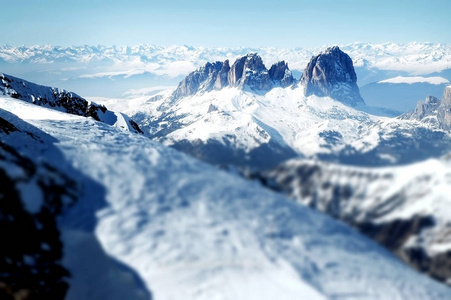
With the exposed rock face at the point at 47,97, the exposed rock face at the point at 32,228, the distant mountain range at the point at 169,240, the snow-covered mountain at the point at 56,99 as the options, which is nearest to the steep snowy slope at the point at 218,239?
the distant mountain range at the point at 169,240

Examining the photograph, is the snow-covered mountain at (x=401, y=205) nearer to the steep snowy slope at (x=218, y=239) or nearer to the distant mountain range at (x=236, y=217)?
the distant mountain range at (x=236, y=217)

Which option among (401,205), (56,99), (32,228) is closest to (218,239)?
(401,205)

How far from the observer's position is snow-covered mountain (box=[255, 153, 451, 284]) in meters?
7.39

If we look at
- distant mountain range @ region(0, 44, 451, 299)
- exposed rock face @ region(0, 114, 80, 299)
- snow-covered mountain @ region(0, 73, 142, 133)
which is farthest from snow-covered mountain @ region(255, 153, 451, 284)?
snow-covered mountain @ region(0, 73, 142, 133)

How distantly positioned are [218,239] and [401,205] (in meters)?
5.39

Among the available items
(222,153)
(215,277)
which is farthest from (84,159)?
(215,277)

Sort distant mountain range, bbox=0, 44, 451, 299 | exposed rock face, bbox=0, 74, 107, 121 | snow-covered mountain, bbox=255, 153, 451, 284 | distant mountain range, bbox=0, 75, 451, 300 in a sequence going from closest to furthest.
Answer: snow-covered mountain, bbox=255, 153, 451, 284, distant mountain range, bbox=0, 44, 451, 299, distant mountain range, bbox=0, 75, 451, 300, exposed rock face, bbox=0, 74, 107, 121

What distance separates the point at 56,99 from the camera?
230 feet

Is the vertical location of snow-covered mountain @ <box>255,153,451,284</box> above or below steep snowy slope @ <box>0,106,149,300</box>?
above

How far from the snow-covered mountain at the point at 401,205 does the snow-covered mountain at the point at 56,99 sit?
169 ft

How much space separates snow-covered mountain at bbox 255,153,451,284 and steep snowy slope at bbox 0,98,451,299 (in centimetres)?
41

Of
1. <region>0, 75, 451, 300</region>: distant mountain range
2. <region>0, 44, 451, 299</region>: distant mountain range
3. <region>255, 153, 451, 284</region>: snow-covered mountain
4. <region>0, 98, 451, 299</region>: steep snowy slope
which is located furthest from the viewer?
<region>0, 75, 451, 300</region>: distant mountain range

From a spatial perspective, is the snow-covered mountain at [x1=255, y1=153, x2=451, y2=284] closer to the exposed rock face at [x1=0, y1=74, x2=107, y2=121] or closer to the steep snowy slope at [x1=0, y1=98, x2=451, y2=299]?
the steep snowy slope at [x1=0, y1=98, x2=451, y2=299]

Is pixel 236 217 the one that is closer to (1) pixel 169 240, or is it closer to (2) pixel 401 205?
(1) pixel 169 240
